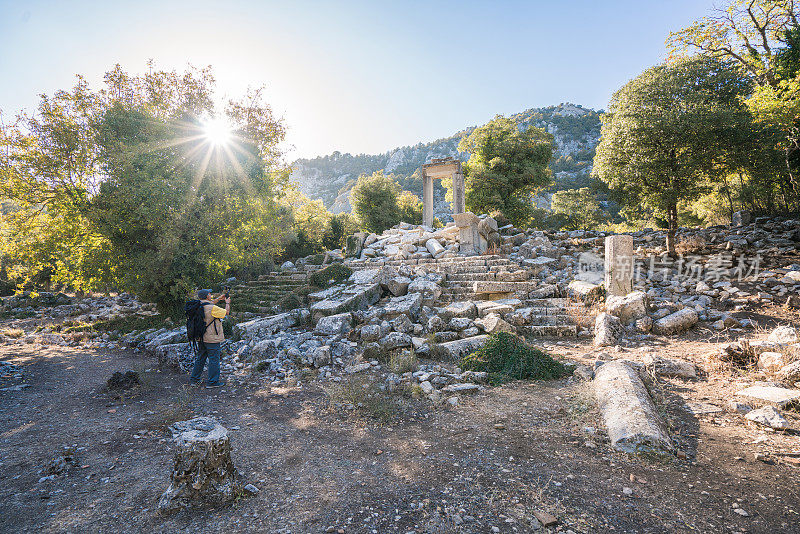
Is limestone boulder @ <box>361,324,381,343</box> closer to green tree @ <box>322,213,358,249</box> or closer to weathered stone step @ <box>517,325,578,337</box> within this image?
weathered stone step @ <box>517,325,578,337</box>

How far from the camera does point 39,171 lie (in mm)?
10266

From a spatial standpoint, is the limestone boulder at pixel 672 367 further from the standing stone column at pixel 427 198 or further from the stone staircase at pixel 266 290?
the standing stone column at pixel 427 198

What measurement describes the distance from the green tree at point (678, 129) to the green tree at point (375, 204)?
14153mm

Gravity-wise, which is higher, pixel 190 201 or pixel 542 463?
pixel 190 201

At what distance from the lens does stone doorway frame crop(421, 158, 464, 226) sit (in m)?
19.3

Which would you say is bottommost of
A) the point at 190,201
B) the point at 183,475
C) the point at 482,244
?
the point at 183,475

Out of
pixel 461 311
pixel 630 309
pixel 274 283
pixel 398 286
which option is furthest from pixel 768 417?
pixel 274 283

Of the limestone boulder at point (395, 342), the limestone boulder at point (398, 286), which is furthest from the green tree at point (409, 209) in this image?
the limestone boulder at point (395, 342)

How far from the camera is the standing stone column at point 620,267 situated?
8875mm

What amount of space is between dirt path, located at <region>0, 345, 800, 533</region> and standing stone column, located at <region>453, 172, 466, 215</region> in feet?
49.2

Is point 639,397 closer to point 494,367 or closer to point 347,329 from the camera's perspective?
point 494,367

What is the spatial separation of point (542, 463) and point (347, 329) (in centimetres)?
548

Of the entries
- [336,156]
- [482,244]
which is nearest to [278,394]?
[482,244]

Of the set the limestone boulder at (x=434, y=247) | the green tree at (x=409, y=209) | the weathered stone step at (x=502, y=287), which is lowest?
the weathered stone step at (x=502, y=287)
